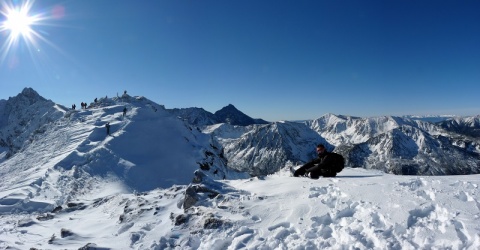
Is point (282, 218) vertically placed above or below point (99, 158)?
below

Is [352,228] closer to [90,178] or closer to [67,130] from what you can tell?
[90,178]

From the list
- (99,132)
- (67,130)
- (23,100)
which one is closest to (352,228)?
(99,132)

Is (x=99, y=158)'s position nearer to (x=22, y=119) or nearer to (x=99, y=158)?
(x=99, y=158)

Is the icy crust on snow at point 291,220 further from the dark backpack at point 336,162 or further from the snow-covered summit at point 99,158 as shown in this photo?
the snow-covered summit at point 99,158

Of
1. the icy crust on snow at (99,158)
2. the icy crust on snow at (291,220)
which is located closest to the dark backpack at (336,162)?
the icy crust on snow at (291,220)

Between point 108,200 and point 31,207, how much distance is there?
15.5 meters

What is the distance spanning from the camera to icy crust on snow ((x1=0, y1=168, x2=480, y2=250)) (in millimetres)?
8742

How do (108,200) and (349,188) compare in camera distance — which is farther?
(108,200)

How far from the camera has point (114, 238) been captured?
12875mm

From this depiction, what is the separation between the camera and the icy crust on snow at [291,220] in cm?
874

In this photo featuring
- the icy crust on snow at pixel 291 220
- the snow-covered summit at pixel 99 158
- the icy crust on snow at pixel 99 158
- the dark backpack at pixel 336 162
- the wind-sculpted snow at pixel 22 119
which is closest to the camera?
the icy crust on snow at pixel 291 220

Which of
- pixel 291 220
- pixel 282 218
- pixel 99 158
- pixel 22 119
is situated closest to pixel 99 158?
pixel 99 158

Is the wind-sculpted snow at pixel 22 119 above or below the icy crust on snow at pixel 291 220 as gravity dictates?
above

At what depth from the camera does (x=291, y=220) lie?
36.0 feet
